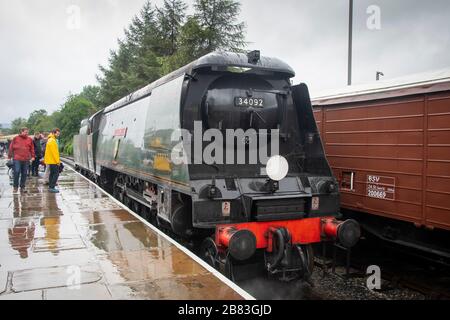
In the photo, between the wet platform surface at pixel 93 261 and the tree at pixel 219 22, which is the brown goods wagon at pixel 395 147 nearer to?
the wet platform surface at pixel 93 261

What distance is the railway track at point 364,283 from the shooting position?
5750 mm

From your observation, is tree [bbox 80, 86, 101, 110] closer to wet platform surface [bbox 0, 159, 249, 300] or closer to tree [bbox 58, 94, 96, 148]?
tree [bbox 58, 94, 96, 148]

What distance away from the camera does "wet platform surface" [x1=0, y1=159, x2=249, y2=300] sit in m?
4.11

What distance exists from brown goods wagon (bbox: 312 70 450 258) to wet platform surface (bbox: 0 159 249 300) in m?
3.42

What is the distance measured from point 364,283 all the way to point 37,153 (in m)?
13.7

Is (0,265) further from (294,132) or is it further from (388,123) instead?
(388,123)

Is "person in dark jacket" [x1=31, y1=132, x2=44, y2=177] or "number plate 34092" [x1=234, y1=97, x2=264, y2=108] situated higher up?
"number plate 34092" [x1=234, y1=97, x2=264, y2=108]

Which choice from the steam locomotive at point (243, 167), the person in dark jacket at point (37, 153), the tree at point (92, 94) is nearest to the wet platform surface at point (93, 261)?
the steam locomotive at point (243, 167)

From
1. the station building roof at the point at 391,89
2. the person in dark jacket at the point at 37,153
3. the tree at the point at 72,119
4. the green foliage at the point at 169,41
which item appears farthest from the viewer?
the tree at the point at 72,119

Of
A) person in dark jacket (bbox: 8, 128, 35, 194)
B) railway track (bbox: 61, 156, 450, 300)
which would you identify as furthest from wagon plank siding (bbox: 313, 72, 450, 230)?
person in dark jacket (bbox: 8, 128, 35, 194)

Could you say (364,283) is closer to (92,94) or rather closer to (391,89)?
(391,89)

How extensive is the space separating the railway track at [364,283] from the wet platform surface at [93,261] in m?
1.08

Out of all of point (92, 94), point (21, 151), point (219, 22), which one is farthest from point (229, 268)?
point (92, 94)
